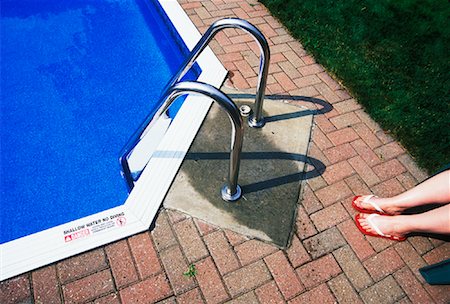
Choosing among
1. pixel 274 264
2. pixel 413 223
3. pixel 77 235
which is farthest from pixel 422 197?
pixel 77 235

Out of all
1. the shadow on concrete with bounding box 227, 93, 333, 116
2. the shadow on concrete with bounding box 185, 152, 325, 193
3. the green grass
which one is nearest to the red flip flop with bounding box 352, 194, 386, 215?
the shadow on concrete with bounding box 185, 152, 325, 193

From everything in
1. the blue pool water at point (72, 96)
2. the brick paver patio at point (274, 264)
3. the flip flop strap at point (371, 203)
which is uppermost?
the flip flop strap at point (371, 203)

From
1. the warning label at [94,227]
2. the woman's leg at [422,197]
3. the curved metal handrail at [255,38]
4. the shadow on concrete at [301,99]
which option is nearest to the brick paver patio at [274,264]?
the warning label at [94,227]

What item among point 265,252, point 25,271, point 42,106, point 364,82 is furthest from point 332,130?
point 42,106

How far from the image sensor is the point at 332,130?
3.44m

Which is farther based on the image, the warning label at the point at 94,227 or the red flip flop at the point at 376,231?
the red flip flop at the point at 376,231

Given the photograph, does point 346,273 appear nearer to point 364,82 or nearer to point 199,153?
point 199,153

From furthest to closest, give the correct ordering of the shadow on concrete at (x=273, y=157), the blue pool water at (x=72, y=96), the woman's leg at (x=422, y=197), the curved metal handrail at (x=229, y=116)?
the blue pool water at (x=72, y=96)
the shadow on concrete at (x=273, y=157)
the woman's leg at (x=422, y=197)
the curved metal handrail at (x=229, y=116)

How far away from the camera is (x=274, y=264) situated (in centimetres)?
247

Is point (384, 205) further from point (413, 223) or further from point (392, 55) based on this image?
point (392, 55)

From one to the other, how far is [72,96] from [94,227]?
231 centimetres

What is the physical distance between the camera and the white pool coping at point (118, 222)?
7.80 feet

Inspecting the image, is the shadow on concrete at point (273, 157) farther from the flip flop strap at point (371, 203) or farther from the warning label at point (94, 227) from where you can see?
the warning label at point (94, 227)

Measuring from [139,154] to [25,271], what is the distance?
1378 mm
